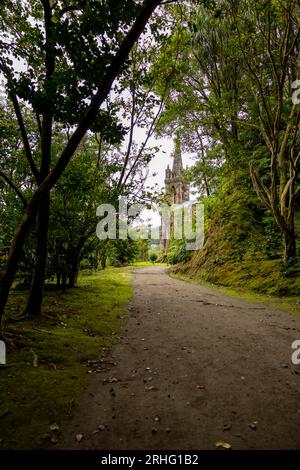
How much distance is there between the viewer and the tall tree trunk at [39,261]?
709 cm

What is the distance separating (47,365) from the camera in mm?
4562

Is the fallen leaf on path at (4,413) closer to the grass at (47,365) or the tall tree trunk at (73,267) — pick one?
the grass at (47,365)

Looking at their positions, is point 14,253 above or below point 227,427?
above

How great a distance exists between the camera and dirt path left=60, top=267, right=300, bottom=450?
287 centimetres

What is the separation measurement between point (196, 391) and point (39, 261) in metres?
5.39

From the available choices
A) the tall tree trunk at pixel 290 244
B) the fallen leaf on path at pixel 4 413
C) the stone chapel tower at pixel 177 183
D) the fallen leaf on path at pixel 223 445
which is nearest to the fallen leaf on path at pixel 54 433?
the fallen leaf on path at pixel 4 413

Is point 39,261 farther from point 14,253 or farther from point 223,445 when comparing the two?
point 223,445

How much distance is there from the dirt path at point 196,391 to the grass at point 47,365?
0.31 metres

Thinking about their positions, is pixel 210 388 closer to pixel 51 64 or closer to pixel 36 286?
pixel 36 286

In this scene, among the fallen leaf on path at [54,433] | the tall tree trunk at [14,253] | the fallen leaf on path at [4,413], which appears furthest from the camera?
the tall tree trunk at [14,253]

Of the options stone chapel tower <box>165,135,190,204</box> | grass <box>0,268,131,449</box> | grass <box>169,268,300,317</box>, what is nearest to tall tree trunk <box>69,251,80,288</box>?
grass <box>0,268,131,449</box>

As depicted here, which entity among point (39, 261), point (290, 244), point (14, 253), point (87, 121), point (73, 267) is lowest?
point (73, 267)

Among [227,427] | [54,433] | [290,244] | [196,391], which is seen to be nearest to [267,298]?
[290,244]

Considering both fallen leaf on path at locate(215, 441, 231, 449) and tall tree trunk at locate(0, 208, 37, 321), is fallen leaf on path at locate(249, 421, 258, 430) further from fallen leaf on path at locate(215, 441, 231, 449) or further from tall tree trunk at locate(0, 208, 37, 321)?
tall tree trunk at locate(0, 208, 37, 321)
